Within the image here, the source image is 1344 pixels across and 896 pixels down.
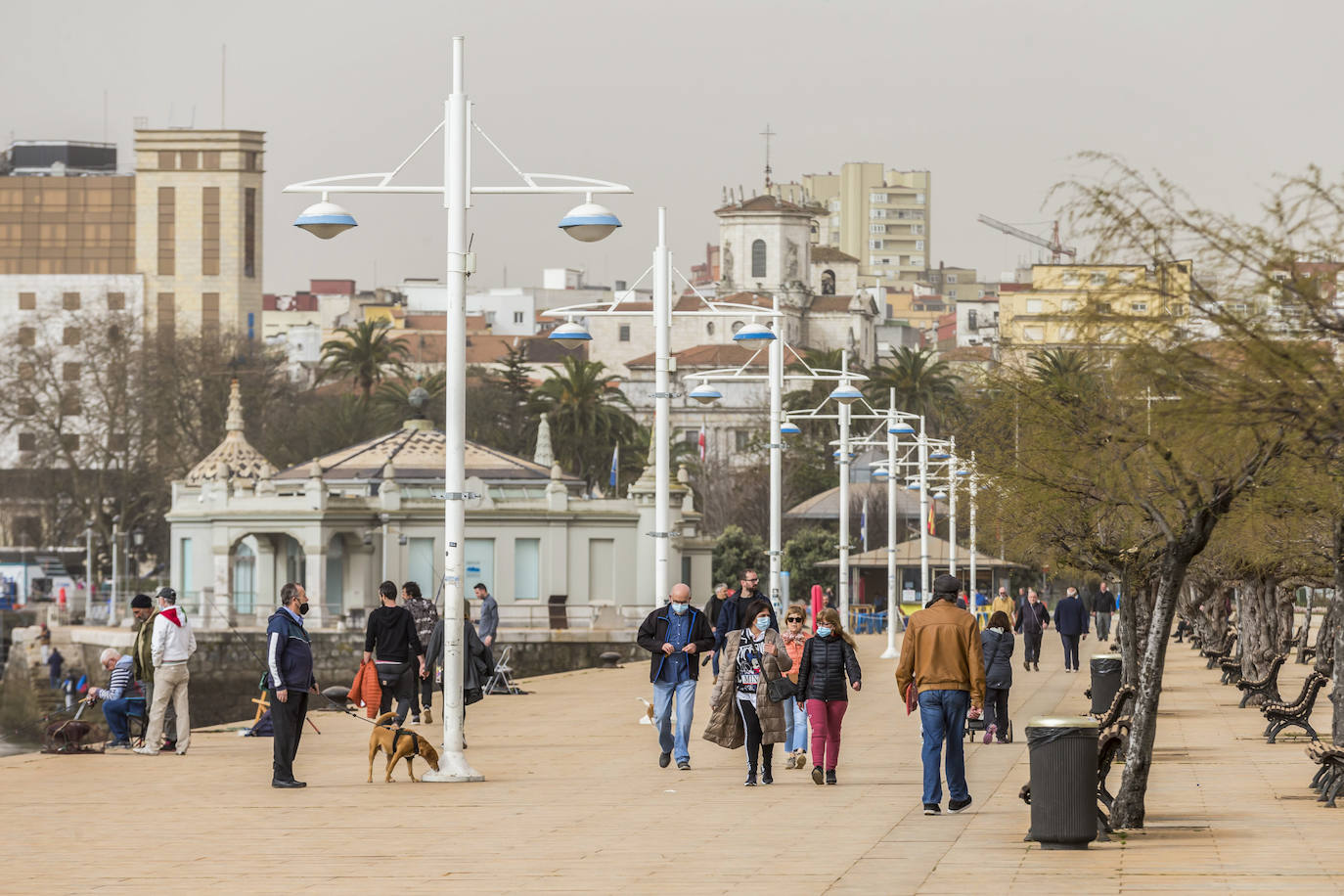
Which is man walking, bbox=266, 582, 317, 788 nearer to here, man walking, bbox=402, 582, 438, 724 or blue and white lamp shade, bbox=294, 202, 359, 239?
blue and white lamp shade, bbox=294, 202, 359, 239

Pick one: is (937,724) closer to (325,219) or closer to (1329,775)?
(1329,775)

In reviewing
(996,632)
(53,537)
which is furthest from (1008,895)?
(53,537)

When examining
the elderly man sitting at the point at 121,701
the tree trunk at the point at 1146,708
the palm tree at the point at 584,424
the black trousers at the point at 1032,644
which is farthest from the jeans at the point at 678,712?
the palm tree at the point at 584,424

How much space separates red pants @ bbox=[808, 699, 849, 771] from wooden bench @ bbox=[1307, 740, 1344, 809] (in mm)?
3785

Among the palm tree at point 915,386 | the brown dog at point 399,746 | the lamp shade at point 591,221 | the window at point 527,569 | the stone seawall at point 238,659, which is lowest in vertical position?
the stone seawall at point 238,659

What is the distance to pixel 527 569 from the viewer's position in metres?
58.8

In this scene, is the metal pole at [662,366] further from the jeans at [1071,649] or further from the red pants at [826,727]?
the jeans at [1071,649]

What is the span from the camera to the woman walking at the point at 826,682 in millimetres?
18359

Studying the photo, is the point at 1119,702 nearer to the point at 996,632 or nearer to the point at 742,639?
the point at 742,639

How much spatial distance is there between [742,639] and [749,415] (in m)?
117

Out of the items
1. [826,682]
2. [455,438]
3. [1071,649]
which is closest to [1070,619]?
[1071,649]

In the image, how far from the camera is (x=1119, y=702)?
1778 centimetres

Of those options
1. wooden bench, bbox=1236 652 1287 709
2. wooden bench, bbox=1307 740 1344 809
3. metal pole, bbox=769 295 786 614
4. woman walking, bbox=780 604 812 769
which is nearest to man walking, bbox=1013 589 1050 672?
metal pole, bbox=769 295 786 614

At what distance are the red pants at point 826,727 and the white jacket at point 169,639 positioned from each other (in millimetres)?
6570
